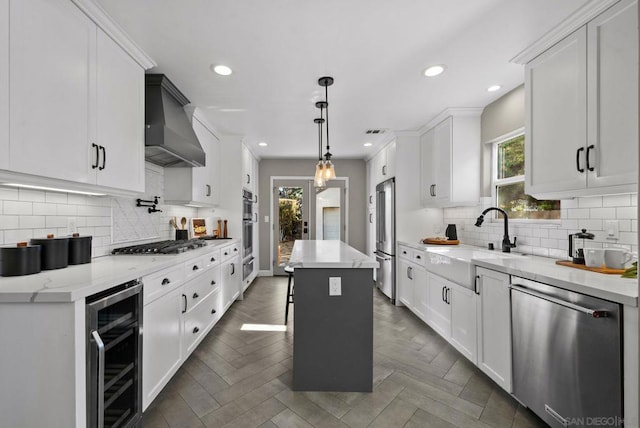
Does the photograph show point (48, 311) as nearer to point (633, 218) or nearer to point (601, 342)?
point (601, 342)

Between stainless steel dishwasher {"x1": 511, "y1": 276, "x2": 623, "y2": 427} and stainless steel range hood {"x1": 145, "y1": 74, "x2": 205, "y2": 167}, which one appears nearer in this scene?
stainless steel dishwasher {"x1": 511, "y1": 276, "x2": 623, "y2": 427}

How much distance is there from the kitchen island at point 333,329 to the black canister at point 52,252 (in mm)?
1412

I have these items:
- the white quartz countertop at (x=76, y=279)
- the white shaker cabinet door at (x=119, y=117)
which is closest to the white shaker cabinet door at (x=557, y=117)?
the white quartz countertop at (x=76, y=279)

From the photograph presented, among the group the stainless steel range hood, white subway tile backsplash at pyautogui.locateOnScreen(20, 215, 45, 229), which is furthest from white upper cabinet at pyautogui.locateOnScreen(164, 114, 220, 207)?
white subway tile backsplash at pyautogui.locateOnScreen(20, 215, 45, 229)

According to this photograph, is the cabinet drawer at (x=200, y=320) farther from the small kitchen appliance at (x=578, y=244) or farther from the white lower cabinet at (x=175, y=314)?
the small kitchen appliance at (x=578, y=244)

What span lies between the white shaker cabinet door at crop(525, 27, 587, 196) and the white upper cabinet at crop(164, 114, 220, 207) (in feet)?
10.5

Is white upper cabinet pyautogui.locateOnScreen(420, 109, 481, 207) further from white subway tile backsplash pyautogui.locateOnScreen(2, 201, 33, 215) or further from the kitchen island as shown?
white subway tile backsplash pyautogui.locateOnScreen(2, 201, 33, 215)

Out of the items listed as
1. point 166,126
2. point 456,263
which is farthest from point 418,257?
point 166,126

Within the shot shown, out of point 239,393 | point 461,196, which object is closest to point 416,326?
point 461,196

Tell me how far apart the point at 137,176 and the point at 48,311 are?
1.27 metres

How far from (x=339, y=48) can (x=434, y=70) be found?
87 centimetres

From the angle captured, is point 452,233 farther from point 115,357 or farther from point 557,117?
point 115,357

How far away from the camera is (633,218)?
1.86m

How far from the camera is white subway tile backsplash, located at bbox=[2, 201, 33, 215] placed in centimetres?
165
